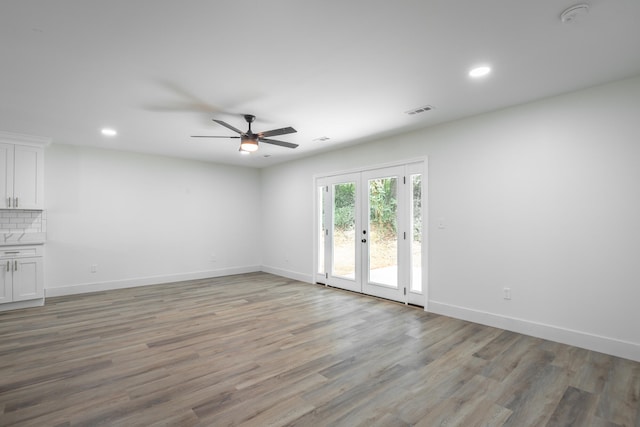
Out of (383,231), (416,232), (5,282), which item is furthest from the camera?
(383,231)

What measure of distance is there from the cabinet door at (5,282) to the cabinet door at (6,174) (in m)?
0.88

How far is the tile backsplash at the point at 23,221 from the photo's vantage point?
16.0 ft

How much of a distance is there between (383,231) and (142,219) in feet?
15.8

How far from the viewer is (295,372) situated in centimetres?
271

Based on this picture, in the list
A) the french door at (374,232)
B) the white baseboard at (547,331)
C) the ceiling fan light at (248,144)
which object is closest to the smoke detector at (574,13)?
the french door at (374,232)

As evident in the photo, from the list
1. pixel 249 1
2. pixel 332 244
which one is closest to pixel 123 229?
pixel 332 244

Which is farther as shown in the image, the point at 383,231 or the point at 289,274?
the point at 289,274

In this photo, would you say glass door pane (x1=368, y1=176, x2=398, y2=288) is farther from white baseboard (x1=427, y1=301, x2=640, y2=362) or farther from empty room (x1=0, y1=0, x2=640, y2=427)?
white baseboard (x1=427, y1=301, x2=640, y2=362)

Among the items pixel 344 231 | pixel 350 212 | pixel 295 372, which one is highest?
pixel 350 212

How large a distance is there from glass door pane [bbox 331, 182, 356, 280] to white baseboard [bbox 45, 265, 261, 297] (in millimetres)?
2795

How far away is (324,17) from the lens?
2.10 meters

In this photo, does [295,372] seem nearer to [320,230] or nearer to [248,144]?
[248,144]

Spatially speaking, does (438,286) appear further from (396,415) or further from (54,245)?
(54,245)

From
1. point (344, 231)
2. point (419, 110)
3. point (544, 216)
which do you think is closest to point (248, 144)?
point (419, 110)
